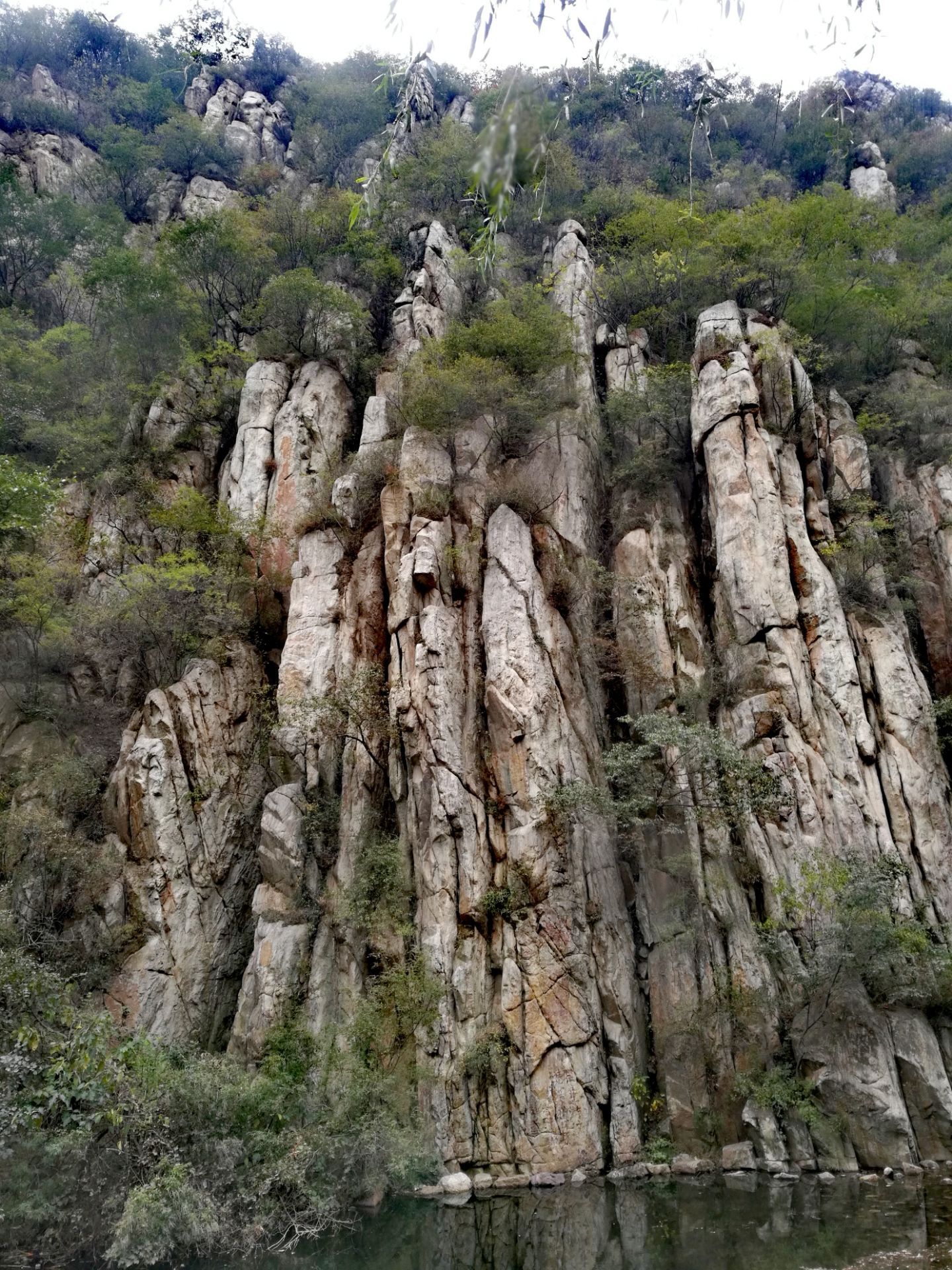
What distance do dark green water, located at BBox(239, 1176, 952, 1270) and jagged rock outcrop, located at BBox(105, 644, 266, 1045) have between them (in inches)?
272

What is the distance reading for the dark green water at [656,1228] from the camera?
11.8 metres

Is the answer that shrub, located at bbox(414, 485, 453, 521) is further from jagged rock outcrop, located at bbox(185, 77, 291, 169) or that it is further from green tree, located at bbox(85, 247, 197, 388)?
jagged rock outcrop, located at bbox(185, 77, 291, 169)

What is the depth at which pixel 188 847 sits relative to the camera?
20672mm

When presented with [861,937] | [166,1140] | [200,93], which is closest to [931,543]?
[861,937]

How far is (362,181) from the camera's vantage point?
22.7ft

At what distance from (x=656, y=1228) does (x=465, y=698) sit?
1159 cm

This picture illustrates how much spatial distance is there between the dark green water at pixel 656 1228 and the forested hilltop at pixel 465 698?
77cm

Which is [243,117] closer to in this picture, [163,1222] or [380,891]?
[380,891]

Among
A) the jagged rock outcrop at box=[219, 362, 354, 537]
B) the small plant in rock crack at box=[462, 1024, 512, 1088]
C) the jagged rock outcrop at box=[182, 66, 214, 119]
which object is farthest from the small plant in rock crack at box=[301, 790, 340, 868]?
the jagged rock outcrop at box=[182, 66, 214, 119]

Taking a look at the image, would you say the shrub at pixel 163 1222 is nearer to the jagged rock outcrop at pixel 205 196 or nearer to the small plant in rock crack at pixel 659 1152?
the small plant in rock crack at pixel 659 1152

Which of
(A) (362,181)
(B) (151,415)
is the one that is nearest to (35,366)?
(B) (151,415)

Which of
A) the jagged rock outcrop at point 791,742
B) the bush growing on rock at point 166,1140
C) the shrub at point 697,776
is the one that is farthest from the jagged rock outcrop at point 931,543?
the bush growing on rock at point 166,1140

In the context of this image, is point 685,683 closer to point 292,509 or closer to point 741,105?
point 292,509

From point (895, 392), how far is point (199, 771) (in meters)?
25.6
